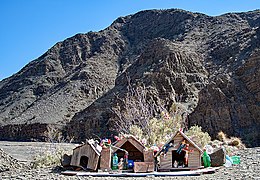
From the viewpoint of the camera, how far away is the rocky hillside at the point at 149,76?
163ft

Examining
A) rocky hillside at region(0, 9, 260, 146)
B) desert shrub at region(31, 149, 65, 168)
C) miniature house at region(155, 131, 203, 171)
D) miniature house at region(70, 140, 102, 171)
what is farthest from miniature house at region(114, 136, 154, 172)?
rocky hillside at region(0, 9, 260, 146)

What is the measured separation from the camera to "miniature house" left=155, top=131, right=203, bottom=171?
14.6 meters

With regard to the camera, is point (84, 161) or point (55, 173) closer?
point (55, 173)

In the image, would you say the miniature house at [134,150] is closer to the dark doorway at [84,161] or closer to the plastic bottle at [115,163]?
the plastic bottle at [115,163]

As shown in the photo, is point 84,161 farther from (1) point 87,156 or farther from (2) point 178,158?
(2) point 178,158

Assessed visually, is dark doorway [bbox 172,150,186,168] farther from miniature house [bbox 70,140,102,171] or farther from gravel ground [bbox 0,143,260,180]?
miniature house [bbox 70,140,102,171]

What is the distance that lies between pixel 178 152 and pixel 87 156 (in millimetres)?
3673

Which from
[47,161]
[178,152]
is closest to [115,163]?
[178,152]

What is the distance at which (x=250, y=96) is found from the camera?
49625mm

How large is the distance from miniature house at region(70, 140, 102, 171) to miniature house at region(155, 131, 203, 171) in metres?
2.43

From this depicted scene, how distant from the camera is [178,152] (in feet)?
48.1

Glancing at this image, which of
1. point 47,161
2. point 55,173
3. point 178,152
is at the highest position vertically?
point 178,152

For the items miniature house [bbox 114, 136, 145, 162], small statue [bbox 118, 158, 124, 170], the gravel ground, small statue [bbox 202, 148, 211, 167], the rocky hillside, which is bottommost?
the gravel ground

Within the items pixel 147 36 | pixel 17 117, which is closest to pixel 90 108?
pixel 17 117
